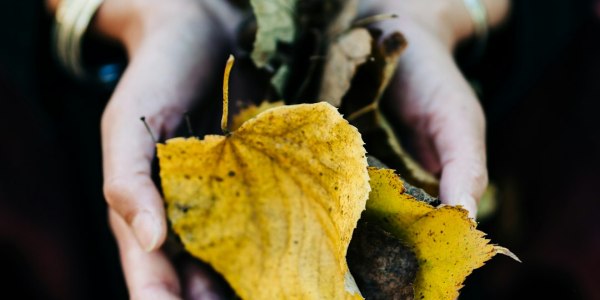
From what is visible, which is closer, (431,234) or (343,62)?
(431,234)

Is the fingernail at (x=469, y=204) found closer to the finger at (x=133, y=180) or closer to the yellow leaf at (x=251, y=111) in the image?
the yellow leaf at (x=251, y=111)

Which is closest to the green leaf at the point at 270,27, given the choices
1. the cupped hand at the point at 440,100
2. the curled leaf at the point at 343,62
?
the curled leaf at the point at 343,62

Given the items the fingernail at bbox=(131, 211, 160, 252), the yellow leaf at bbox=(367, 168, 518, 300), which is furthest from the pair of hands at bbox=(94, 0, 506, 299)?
the yellow leaf at bbox=(367, 168, 518, 300)

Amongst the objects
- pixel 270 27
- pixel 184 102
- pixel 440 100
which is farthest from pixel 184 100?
pixel 440 100

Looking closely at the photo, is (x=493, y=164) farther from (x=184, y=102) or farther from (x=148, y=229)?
(x=148, y=229)

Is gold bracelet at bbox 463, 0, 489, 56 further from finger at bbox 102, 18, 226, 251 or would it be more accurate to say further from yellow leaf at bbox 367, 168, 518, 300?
yellow leaf at bbox 367, 168, 518, 300

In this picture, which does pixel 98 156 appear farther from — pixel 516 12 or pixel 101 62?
pixel 516 12
